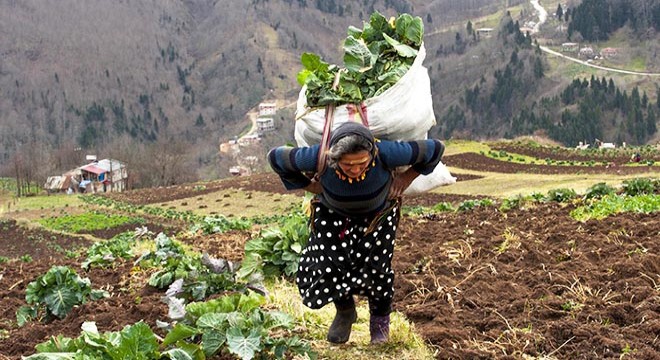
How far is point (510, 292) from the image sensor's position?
198 inches

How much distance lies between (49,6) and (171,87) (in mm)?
47174

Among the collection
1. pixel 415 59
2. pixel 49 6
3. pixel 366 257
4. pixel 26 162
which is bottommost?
pixel 26 162

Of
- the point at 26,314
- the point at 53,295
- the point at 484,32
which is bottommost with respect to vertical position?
the point at 26,314

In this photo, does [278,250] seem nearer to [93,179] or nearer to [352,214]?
[352,214]

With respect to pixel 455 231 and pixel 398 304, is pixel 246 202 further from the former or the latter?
pixel 398 304

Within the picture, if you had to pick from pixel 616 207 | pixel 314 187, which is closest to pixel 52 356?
pixel 314 187

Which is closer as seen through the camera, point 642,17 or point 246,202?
point 246,202

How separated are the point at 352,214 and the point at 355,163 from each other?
39 cm

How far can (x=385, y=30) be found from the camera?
187 inches

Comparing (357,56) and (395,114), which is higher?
(357,56)

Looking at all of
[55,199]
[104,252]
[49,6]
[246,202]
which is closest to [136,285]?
[104,252]

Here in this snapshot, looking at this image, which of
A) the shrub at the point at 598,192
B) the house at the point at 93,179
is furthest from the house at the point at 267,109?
the shrub at the point at 598,192

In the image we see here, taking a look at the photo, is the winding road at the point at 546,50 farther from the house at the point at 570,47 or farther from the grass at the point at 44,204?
the grass at the point at 44,204

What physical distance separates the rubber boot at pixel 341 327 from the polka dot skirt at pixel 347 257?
0.62 feet
